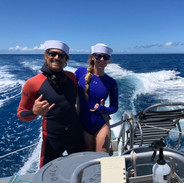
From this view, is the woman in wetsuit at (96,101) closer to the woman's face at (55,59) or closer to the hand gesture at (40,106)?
the woman's face at (55,59)

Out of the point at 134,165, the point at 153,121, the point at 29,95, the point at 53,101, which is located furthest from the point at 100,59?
the point at 134,165

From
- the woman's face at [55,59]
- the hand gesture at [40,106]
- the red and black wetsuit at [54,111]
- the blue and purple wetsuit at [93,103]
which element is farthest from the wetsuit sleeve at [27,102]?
the blue and purple wetsuit at [93,103]

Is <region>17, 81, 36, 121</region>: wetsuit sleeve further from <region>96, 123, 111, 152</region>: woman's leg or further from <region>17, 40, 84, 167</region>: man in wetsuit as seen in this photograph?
<region>96, 123, 111, 152</region>: woman's leg

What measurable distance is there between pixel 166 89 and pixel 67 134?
893 centimetres

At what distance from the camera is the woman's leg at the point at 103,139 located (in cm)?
184

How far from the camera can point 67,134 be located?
64.8 inches

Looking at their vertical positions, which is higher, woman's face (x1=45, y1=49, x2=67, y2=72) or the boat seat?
woman's face (x1=45, y1=49, x2=67, y2=72)

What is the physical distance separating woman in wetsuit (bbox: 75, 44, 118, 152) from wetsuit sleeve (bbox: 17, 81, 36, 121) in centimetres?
→ 50

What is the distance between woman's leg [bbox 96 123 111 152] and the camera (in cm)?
184

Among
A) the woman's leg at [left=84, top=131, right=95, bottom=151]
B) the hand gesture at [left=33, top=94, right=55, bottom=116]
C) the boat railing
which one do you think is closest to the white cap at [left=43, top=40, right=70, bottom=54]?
the hand gesture at [left=33, top=94, right=55, bottom=116]

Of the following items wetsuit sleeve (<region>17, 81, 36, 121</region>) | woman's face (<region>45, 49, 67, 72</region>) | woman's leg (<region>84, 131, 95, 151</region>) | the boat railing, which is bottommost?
woman's leg (<region>84, 131, 95, 151</region>)

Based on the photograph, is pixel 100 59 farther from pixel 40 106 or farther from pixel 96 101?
pixel 40 106

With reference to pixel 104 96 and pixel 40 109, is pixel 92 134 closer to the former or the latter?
pixel 104 96

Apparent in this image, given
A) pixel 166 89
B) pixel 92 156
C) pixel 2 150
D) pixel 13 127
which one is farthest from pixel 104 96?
pixel 166 89
